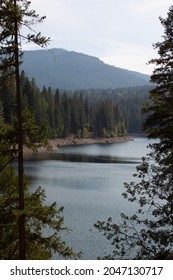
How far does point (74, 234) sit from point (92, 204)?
12.6 meters

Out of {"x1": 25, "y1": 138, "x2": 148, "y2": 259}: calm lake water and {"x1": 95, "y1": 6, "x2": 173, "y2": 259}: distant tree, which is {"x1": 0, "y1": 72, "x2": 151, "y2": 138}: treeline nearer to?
{"x1": 25, "y1": 138, "x2": 148, "y2": 259}: calm lake water

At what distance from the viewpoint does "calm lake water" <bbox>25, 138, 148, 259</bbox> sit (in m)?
33.9

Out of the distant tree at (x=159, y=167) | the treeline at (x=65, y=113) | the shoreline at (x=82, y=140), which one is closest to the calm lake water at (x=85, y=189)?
the distant tree at (x=159, y=167)

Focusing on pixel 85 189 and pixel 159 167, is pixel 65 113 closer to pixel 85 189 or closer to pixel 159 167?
pixel 85 189

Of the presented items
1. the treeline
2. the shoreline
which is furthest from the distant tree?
the shoreline

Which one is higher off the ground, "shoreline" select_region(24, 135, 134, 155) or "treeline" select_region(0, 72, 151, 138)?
"treeline" select_region(0, 72, 151, 138)

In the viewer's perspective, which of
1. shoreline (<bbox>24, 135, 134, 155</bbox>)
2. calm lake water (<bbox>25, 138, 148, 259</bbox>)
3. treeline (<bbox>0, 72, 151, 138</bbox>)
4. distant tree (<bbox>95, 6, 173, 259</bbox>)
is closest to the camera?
distant tree (<bbox>95, 6, 173, 259</bbox>)

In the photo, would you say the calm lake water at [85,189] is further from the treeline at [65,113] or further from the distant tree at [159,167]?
the treeline at [65,113]

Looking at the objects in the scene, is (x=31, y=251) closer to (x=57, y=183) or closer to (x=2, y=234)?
(x=2, y=234)

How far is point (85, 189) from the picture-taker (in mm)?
56969

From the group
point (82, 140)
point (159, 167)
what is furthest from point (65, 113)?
point (159, 167)

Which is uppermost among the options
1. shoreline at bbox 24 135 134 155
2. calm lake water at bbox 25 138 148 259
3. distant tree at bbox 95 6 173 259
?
distant tree at bbox 95 6 173 259
